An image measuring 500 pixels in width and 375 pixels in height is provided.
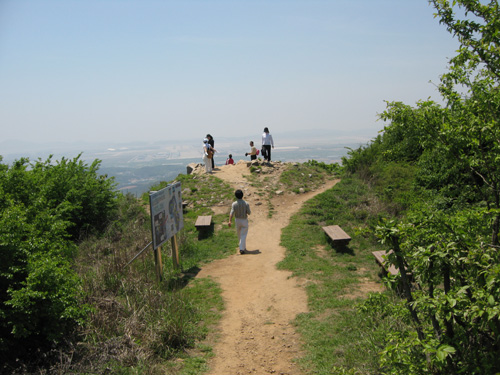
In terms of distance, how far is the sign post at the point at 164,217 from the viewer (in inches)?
289

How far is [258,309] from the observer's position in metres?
6.68

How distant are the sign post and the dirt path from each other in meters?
1.21

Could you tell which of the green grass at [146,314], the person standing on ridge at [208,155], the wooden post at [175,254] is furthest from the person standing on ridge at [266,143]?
the wooden post at [175,254]

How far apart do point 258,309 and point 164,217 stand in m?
2.78

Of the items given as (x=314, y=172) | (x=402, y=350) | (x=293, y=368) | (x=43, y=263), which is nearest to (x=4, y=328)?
(x=43, y=263)

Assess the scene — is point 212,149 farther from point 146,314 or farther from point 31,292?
point 31,292

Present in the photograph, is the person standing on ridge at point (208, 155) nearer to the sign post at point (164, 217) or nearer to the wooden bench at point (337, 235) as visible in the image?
the sign post at point (164, 217)

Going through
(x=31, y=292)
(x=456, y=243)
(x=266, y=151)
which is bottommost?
(x=31, y=292)

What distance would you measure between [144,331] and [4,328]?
5.51ft

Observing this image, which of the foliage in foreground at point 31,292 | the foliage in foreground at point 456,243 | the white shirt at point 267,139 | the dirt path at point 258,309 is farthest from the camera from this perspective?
the white shirt at point 267,139

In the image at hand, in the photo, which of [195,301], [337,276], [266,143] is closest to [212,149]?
[266,143]

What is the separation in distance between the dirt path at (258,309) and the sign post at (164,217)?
3.98ft

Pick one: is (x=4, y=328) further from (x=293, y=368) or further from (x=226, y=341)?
(x=293, y=368)

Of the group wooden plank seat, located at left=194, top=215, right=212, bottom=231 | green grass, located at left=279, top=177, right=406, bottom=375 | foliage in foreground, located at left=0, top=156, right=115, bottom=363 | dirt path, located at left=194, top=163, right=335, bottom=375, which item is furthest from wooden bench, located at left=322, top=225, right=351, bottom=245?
foliage in foreground, located at left=0, top=156, right=115, bottom=363
